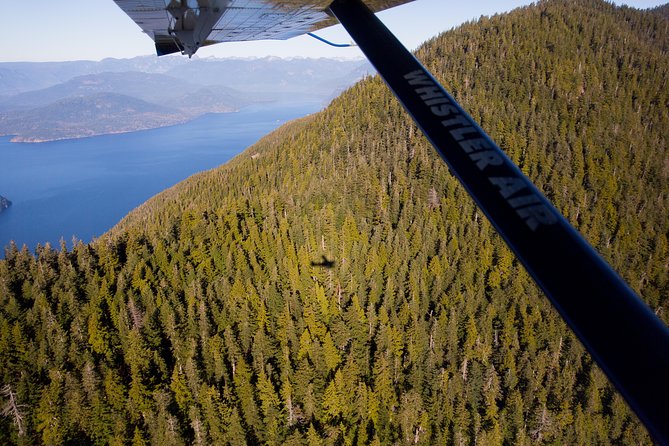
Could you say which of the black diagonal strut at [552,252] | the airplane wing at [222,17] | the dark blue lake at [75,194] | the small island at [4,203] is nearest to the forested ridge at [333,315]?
the black diagonal strut at [552,252]

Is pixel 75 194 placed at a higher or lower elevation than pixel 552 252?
higher

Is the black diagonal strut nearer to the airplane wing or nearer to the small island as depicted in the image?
the airplane wing

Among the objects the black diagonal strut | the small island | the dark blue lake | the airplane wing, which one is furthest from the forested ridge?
the small island

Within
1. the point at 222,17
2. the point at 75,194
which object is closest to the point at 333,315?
the point at 222,17

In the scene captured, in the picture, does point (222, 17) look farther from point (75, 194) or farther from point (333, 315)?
point (75, 194)

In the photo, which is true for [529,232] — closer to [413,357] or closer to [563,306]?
[563,306]

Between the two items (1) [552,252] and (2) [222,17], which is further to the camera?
(2) [222,17]
